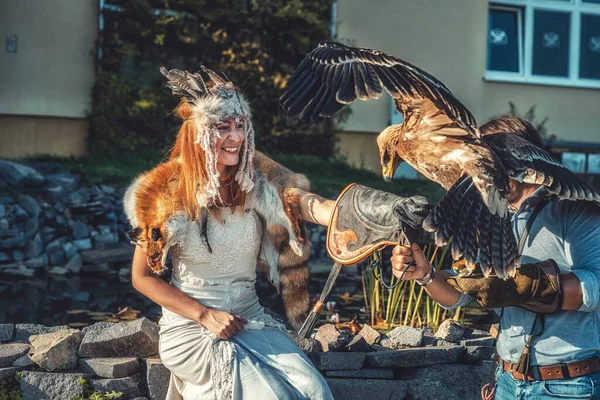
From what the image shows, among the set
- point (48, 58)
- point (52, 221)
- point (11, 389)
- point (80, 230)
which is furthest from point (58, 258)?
point (11, 389)

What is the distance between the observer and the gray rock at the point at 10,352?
4.22 meters

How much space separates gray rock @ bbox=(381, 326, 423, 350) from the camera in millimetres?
4566

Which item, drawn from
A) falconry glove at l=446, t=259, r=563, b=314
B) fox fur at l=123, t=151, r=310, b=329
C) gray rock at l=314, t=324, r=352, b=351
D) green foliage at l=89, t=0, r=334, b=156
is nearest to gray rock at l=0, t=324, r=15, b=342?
fox fur at l=123, t=151, r=310, b=329

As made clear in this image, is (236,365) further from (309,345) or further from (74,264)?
(74,264)

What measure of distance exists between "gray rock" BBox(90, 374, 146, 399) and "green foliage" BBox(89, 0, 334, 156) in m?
8.73

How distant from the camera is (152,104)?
12.6 m

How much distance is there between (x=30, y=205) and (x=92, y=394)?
620 centimetres

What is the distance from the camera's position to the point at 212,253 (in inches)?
150

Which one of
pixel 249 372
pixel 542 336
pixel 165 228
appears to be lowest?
pixel 249 372

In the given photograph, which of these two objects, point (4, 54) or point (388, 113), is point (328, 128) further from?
point (4, 54)

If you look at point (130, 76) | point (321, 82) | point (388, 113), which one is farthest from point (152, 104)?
point (321, 82)

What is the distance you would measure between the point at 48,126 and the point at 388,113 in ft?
16.3

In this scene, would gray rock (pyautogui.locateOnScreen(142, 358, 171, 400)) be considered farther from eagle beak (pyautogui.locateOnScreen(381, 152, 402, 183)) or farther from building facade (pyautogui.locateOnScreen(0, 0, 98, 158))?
building facade (pyautogui.locateOnScreen(0, 0, 98, 158))

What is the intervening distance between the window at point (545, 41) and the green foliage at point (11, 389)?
12.4 metres
